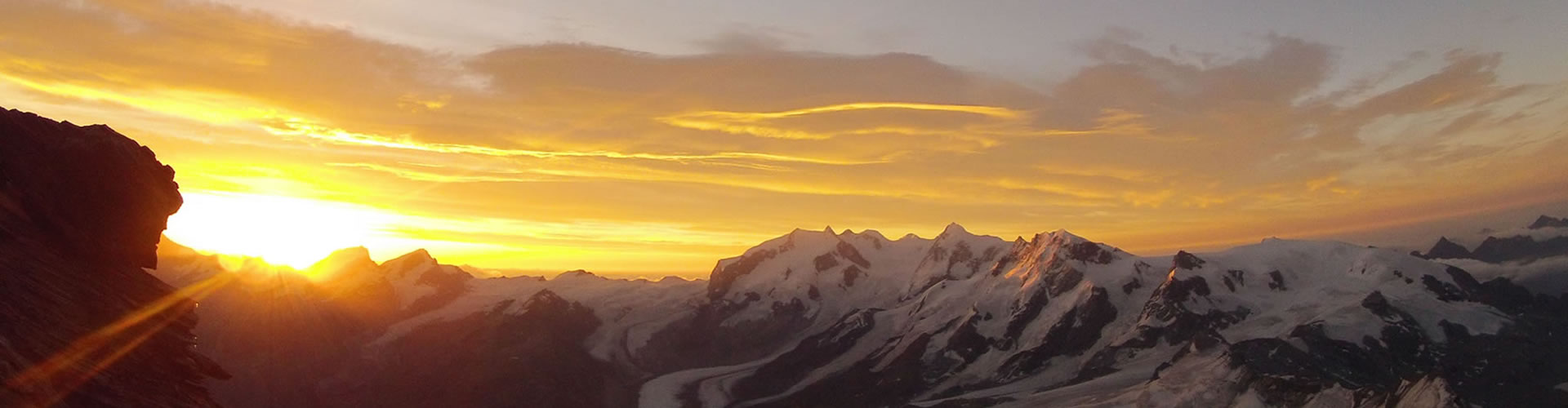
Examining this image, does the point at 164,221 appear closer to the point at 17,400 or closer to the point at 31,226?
the point at 31,226

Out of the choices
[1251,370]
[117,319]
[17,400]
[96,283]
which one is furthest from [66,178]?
[1251,370]

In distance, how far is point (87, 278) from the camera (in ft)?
160

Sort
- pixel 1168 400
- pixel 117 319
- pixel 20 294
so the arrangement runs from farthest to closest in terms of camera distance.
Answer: pixel 1168 400 → pixel 117 319 → pixel 20 294

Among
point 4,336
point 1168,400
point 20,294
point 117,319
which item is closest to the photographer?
point 4,336

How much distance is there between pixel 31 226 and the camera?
4866 cm

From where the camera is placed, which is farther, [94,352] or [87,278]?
[87,278]

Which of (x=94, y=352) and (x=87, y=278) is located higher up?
(x=87, y=278)

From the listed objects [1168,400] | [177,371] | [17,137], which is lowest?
[1168,400]

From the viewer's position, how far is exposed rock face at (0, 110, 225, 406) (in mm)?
36781

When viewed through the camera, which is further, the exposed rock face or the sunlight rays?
the exposed rock face

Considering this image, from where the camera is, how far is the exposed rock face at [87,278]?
121 feet

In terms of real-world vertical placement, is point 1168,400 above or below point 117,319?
below

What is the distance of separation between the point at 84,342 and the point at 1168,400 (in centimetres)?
18268

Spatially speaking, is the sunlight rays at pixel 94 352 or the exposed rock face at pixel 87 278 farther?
the exposed rock face at pixel 87 278
